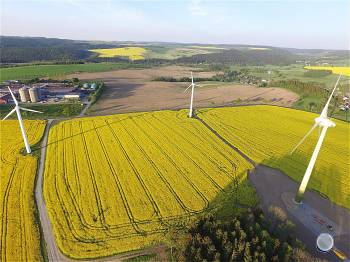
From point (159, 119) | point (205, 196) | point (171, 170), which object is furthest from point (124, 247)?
point (159, 119)

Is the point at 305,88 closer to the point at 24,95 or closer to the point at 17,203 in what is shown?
the point at 24,95

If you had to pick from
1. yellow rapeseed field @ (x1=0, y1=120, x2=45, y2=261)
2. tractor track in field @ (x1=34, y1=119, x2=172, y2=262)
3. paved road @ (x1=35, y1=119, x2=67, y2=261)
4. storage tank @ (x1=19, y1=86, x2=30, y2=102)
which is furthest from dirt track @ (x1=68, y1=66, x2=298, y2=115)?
tractor track in field @ (x1=34, y1=119, x2=172, y2=262)

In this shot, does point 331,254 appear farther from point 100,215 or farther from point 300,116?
point 300,116

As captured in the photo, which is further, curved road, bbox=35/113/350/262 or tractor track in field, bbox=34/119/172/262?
curved road, bbox=35/113/350/262

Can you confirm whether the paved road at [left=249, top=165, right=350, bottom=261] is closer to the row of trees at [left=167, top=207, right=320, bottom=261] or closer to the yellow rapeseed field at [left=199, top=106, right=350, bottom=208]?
the yellow rapeseed field at [left=199, top=106, right=350, bottom=208]

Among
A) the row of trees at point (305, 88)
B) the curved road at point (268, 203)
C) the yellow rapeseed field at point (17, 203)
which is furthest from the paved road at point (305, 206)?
the row of trees at point (305, 88)

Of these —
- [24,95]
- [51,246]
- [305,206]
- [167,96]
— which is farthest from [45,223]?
[167,96]
